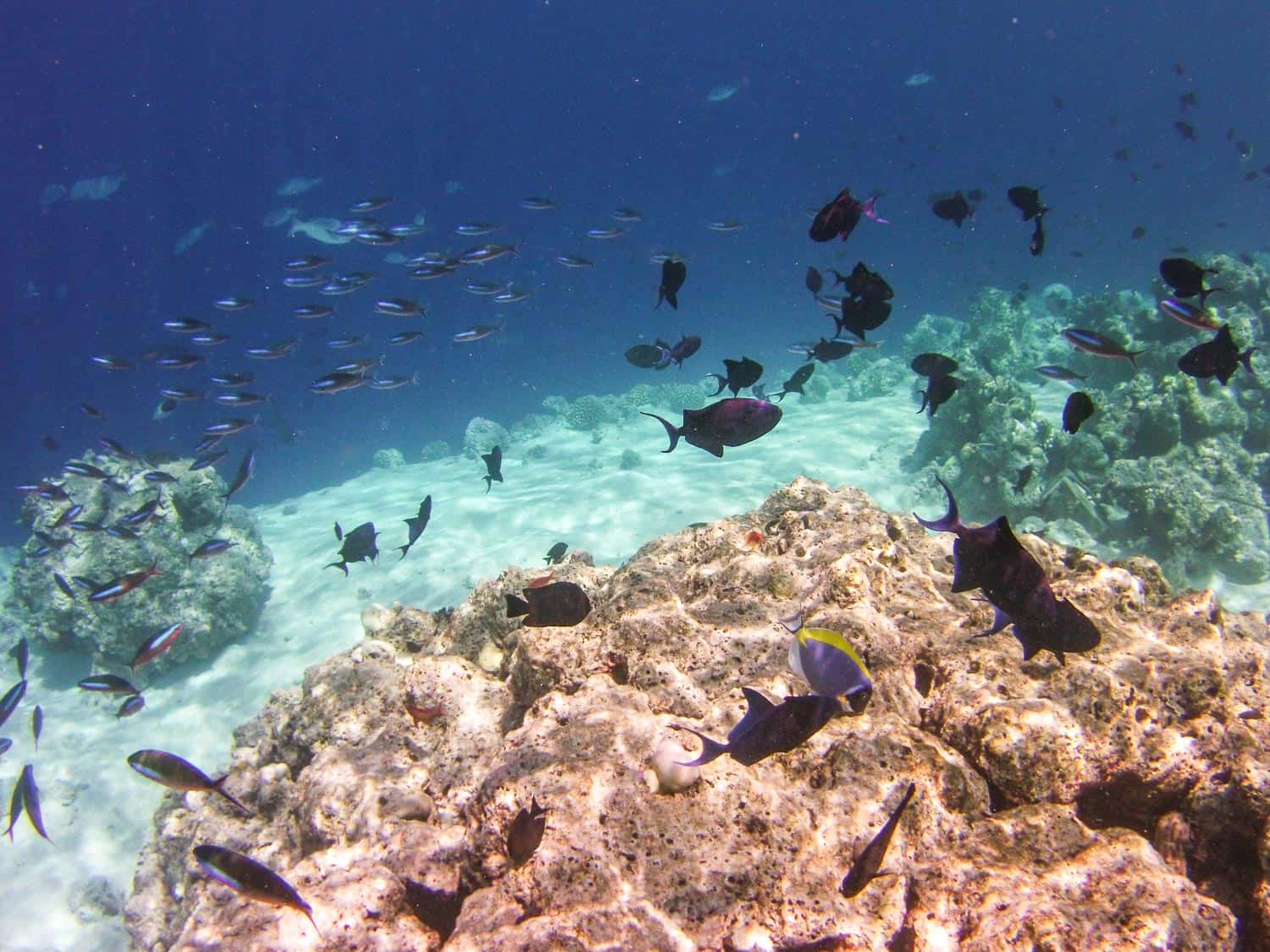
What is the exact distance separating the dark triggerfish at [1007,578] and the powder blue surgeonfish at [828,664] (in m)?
0.53

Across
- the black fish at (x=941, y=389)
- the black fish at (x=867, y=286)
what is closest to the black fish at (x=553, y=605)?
the black fish at (x=867, y=286)

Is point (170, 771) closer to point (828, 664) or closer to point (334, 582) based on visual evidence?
point (828, 664)

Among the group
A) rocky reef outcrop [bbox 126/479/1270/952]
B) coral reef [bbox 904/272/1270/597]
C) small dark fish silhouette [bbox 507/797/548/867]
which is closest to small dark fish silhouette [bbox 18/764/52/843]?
rocky reef outcrop [bbox 126/479/1270/952]

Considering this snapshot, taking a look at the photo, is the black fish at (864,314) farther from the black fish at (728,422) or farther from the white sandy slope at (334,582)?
the white sandy slope at (334,582)

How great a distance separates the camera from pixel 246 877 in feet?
7.41

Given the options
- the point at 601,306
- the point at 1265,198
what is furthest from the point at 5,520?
the point at 1265,198

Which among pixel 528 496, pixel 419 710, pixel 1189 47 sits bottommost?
pixel 528 496

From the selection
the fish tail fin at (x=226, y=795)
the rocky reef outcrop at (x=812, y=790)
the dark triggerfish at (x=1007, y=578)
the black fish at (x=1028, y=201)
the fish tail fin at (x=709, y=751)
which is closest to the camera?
the fish tail fin at (x=709, y=751)

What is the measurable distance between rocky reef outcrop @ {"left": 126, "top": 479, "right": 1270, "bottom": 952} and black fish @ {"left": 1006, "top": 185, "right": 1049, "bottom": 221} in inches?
133

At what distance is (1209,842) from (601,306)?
1752 inches

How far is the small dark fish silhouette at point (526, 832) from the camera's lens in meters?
2.34

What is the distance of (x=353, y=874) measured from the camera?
268cm

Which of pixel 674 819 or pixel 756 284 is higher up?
pixel 674 819

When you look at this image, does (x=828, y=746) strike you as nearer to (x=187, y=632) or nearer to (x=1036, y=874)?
(x=1036, y=874)
